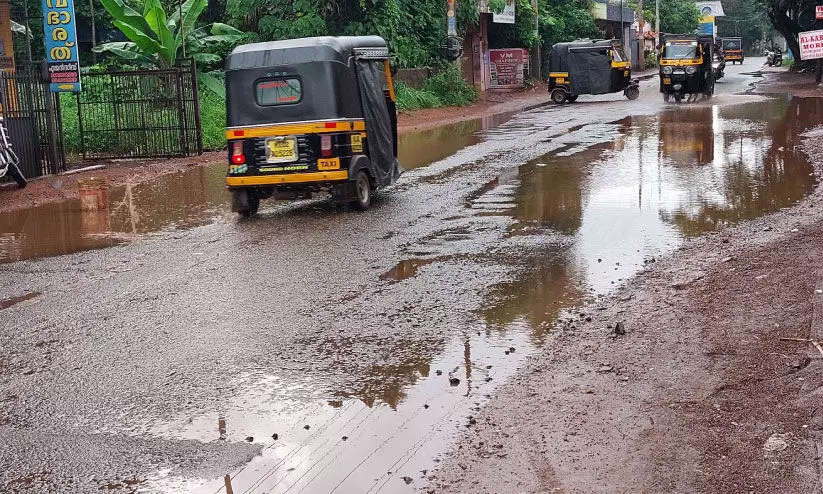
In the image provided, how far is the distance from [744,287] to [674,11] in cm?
8352

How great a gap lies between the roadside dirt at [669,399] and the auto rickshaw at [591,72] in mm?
30624

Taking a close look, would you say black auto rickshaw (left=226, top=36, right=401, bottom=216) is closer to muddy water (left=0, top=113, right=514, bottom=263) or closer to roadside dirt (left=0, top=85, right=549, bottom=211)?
muddy water (left=0, top=113, right=514, bottom=263)

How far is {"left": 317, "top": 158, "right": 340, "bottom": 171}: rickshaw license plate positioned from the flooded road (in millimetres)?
728

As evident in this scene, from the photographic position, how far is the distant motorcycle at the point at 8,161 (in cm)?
1638

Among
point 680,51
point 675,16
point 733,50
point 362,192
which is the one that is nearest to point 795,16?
point 680,51

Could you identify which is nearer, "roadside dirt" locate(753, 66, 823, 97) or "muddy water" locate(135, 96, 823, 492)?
"muddy water" locate(135, 96, 823, 492)

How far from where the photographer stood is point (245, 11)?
33812 millimetres

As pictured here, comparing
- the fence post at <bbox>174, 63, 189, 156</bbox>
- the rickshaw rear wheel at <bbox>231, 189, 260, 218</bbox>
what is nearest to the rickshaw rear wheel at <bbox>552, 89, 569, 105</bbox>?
the fence post at <bbox>174, 63, 189, 156</bbox>

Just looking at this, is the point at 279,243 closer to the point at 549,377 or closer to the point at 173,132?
the point at 549,377

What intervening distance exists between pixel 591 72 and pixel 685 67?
13.7ft

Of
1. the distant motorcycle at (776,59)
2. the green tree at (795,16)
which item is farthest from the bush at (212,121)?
the distant motorcycle at (776,59)

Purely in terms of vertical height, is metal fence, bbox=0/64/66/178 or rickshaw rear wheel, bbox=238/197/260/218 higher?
metal fence, bbox=0/64/66/178

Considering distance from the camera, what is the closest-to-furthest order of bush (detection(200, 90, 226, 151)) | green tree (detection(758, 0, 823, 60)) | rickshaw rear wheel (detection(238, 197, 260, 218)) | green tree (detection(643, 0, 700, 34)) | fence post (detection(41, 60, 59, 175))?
rickshaw rear wheel (detection(238, 197, 260, 218))
fence post (detection(41, 60, 59, 175))
bush (detection(200, 90, 226, 151))
green tree (detection(758, 0, 823, 60))
green tree (detection(643, 0, 700, 34))

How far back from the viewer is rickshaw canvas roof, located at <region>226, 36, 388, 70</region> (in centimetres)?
1327
